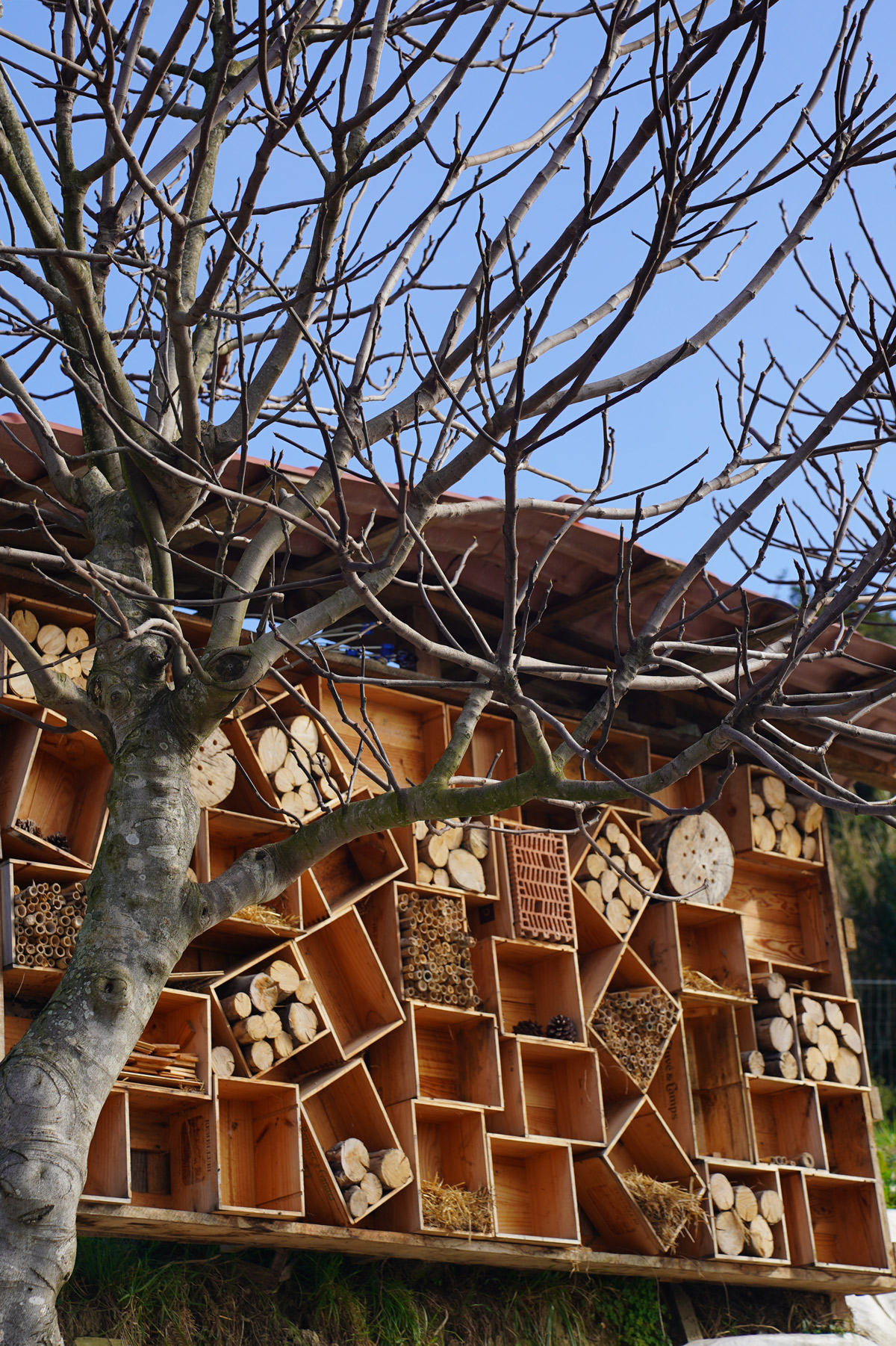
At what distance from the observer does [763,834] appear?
8055 millimetres

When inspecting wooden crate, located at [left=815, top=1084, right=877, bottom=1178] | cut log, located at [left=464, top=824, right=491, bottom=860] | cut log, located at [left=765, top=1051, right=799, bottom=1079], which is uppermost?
cut log, located at [left=464, top=824, right=491, bottom=860]

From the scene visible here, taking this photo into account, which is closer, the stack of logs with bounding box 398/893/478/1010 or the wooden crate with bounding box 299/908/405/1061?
the wooden crate with bounding box 299/908/405/1061

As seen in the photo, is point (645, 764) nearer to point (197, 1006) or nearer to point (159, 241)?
point (197, 1006)

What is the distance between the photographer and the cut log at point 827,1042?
788 centimetres

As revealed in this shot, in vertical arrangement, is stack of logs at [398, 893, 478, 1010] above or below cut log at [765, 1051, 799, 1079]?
above

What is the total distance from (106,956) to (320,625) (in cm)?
116

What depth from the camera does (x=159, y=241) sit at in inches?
223

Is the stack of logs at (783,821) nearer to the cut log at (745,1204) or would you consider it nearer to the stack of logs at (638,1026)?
the stack of logs at (638,1026)

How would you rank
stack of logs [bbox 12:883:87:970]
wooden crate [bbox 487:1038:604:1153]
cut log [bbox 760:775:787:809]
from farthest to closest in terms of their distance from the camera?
cut log [bbox 760:775:787:809]
wooden crate [bbox 487:1038:604:1153]
stack of logs [bbox 12:883:87:970]

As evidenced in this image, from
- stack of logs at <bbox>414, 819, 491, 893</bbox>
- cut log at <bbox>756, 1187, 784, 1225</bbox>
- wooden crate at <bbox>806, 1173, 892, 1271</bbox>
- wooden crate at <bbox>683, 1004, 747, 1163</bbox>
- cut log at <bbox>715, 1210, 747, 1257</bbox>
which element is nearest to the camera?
stack of logs at <bbox>414, 819, 491, 893</bbox>

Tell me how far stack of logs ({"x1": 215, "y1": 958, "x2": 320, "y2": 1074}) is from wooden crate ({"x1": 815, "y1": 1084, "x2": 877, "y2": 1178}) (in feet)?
11.1

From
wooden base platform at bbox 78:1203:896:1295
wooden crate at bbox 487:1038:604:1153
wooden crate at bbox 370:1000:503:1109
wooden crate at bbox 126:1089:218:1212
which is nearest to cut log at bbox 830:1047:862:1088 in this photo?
wooden base platform at bbox 78:1203:896:1295

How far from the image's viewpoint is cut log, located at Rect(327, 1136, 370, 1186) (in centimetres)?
577

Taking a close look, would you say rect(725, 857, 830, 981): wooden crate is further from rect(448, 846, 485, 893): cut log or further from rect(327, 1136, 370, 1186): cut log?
rect(327, 1136, 370, 1186): cut log
